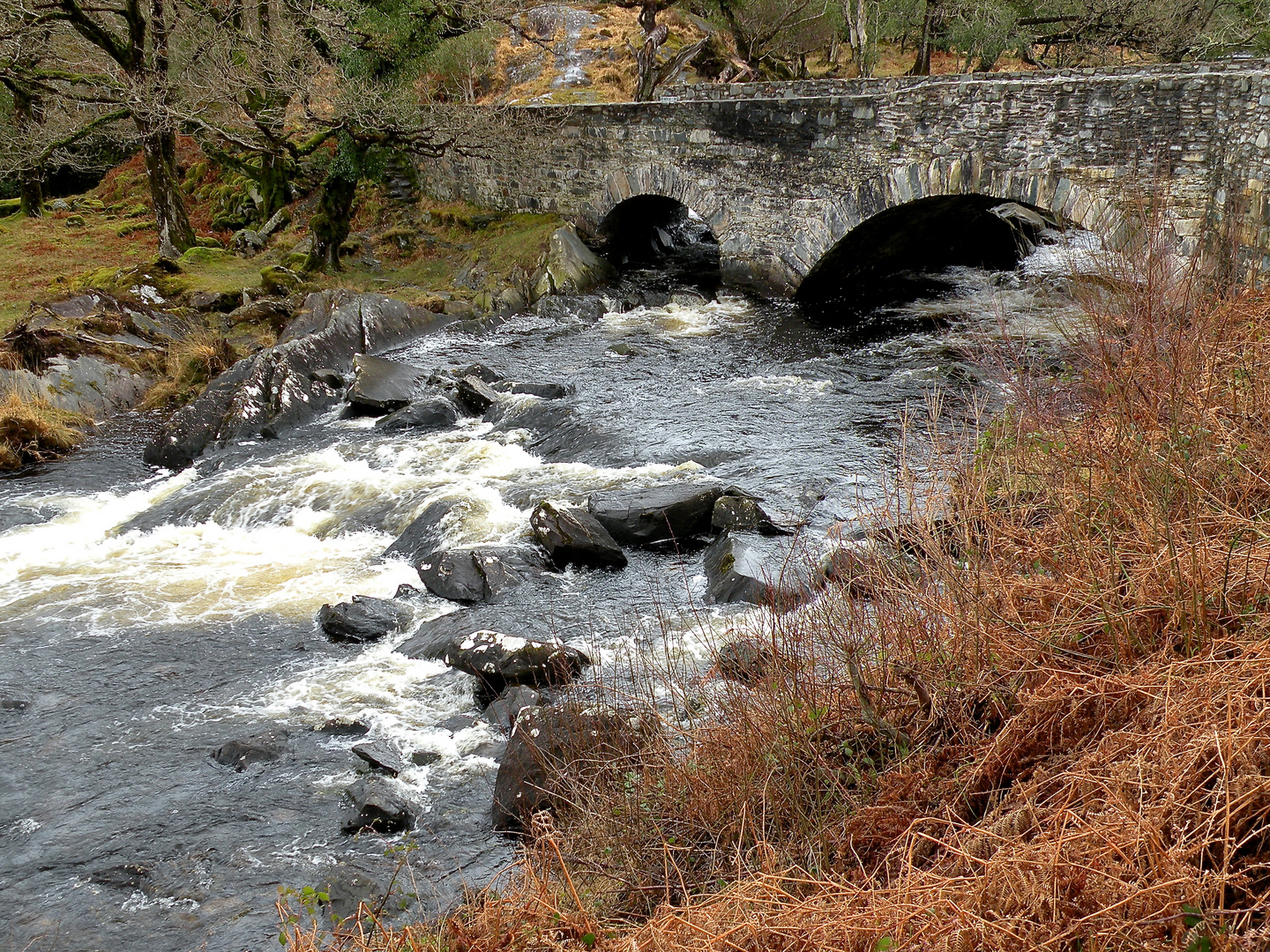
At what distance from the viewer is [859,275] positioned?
19.9m

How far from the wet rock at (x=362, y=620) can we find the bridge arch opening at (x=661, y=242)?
1224cm

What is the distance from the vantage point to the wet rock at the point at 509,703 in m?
7.27

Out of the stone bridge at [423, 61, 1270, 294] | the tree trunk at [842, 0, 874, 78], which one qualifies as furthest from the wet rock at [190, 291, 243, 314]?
the tree trunk at [842, 0, 874, 78]

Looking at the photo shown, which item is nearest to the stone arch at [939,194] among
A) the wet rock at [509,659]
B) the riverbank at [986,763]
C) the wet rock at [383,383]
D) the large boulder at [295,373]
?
the large boulder at [295,373]

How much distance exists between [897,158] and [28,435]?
1350 cm

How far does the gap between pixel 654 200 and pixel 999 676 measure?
731 inches

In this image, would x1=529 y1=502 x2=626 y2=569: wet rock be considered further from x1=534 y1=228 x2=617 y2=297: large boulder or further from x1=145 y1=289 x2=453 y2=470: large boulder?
x1=534 y1=228 x2=617 y2=297: large boulder

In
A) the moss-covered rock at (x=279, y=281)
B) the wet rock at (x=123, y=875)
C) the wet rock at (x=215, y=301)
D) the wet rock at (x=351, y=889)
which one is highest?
the moss-covered rock at (x=279, y=281)

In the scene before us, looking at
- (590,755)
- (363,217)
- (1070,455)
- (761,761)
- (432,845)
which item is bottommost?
(432,845)

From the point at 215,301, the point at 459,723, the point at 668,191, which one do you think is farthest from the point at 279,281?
the point at 459,723

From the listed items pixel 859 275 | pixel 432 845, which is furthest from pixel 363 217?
pixel 432 845

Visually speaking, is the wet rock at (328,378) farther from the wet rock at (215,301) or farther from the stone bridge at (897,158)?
the stone bridge at (897,158)

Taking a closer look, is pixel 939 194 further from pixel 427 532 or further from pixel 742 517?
pixel 427 532

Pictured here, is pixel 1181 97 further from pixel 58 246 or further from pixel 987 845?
pixel 58 246
